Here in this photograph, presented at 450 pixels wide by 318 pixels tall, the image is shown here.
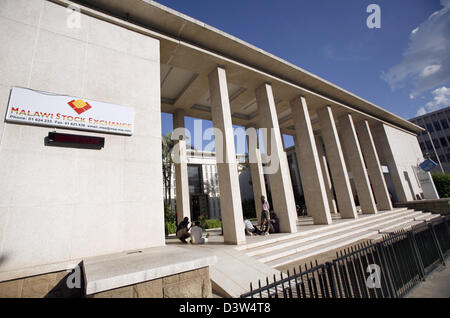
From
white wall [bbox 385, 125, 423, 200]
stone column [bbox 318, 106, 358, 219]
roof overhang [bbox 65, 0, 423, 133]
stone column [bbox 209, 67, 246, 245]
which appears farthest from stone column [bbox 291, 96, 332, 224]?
white wall [bbox 385, 125, 423, 200]

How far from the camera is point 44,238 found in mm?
4215

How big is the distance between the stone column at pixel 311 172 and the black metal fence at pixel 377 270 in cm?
493

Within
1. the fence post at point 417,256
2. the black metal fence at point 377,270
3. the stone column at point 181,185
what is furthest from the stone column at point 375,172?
the stone column at point 181,185

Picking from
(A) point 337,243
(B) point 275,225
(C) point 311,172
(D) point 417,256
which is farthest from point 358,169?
(D) point 417,256

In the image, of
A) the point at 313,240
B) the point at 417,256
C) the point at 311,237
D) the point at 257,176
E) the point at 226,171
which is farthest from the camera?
the point at 257,176

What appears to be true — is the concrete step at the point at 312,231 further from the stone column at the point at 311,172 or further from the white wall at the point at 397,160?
the white wall at the point at 397,160

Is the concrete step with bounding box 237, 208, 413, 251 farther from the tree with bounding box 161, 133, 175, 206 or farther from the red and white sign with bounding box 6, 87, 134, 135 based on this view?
the tree with bounding box 161, 133, 175, 206

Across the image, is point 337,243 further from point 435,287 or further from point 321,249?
point 435,287

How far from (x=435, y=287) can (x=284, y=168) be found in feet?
20.5

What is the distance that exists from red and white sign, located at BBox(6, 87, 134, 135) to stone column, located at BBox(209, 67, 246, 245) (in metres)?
3.62

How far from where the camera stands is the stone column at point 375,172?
1580cm

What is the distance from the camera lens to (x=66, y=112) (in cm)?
504

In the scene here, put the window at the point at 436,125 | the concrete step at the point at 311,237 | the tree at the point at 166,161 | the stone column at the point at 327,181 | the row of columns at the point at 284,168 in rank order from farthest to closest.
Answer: the window at the point at 436,125 → the tree at the point at 166,161 → the stone column at the point at 327,181 → the row of columns at the point at 284,168 → the concrete step at the point at 311,237
